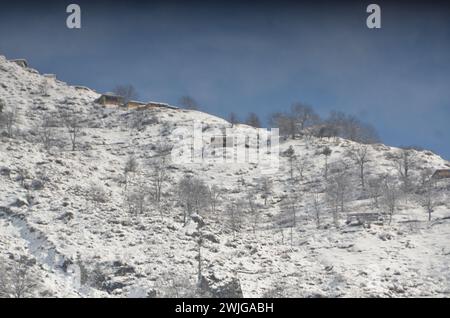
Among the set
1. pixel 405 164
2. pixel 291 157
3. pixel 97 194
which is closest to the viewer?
pixel 97 194

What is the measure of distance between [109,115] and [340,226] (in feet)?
110

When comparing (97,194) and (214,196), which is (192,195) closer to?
(214,196)

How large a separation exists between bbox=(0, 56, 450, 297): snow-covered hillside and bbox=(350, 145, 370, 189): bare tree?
323 mm

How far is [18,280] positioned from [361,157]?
28025 millimetres

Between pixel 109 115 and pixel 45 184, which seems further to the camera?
pixel 109 115

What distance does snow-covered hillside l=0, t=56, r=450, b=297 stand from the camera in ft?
86.5

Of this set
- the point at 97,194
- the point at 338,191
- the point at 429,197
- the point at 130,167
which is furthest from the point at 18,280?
the point at 429,197

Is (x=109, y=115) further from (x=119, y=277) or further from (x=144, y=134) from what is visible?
(x=119, y=277)

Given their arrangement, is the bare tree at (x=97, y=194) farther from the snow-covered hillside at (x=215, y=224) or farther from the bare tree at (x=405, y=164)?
the bare tree at (x=405, y=164)

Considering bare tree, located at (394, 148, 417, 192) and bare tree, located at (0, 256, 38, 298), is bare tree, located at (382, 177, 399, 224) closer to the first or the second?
bare tree, located at (394, 148, 417, 192)

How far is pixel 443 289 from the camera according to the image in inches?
1002

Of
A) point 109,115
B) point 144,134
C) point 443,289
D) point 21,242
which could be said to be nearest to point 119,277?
point 21,242

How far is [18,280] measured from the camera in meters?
23.6

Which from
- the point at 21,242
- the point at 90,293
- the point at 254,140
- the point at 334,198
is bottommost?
the point at 90,293
